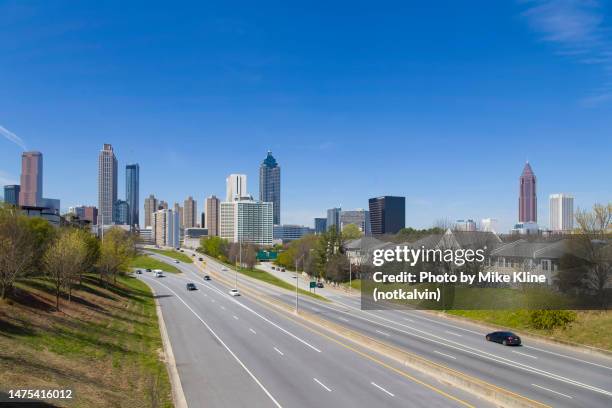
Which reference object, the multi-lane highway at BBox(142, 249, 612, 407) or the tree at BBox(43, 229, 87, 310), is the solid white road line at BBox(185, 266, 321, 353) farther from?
the tree at BBox(43, 229, 87, 310)

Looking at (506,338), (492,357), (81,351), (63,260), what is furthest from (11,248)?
(506,338)

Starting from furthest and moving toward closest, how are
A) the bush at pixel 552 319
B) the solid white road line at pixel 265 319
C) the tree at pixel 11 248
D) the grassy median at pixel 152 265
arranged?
1. the grassy median at pixel 152 265
2. the bush at pixel 552 319
3. the solid white road line at pixel 265 319
4. the tree at pixel 11 248

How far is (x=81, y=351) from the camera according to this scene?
29188 mm

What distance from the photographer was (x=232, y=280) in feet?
364

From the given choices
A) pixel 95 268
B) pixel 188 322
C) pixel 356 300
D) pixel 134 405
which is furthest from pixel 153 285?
pixel 134 405

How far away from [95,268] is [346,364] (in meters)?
59.1

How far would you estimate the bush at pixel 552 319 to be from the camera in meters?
43.5

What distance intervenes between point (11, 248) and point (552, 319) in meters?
46.5

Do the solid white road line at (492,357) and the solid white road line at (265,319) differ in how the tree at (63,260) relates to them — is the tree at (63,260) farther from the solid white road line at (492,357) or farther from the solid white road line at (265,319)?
the solid white road line at (492,357)

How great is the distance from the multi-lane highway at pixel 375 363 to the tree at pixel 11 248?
13.2m

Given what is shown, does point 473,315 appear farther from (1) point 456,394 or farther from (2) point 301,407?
(2) point 301,407

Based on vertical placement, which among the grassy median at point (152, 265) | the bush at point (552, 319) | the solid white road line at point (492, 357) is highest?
the bush at point (552, 319)

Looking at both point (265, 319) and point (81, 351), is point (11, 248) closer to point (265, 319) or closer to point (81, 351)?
point (81, 351)

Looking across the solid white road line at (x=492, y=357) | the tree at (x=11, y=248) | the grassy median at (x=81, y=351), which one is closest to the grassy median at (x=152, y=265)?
the grassy median at (x=81, y=351)
